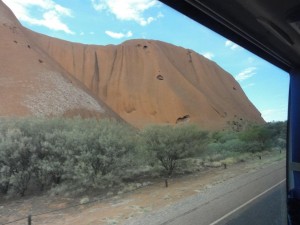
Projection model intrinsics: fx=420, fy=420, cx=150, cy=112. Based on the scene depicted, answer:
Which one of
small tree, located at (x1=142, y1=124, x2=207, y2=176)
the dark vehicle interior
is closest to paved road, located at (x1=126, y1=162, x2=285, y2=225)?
the dark vehicle interior

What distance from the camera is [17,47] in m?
56.6

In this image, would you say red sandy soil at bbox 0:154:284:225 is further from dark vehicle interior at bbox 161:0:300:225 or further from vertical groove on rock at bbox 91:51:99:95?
vertical groove on rock at bbox 91:51:99:95

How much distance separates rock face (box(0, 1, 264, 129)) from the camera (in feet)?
192

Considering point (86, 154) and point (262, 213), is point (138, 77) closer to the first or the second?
point (86, 154)

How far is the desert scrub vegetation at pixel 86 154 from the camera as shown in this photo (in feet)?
59.6

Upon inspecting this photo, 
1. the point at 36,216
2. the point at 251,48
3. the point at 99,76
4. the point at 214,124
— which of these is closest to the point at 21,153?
the point at 36,216

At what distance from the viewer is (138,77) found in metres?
82.1

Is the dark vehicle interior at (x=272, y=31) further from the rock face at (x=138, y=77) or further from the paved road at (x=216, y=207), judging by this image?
the rock face at (x=138, y=77)

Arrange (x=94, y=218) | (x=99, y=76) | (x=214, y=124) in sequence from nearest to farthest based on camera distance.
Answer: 1. (x=94, y=218)
2. (x=214, y=124)
3. (x=99, y=76)

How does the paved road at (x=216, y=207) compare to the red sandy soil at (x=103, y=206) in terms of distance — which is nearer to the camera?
the paved road at (x=216, y=207)

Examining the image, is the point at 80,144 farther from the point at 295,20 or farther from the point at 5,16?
the point at 5,16

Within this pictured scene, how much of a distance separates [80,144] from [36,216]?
6342 mm

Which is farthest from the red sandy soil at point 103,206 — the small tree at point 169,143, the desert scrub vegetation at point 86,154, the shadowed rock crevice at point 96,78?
the shadowed rock crevice at point 96,78

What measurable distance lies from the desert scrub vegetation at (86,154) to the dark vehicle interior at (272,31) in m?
11.4
